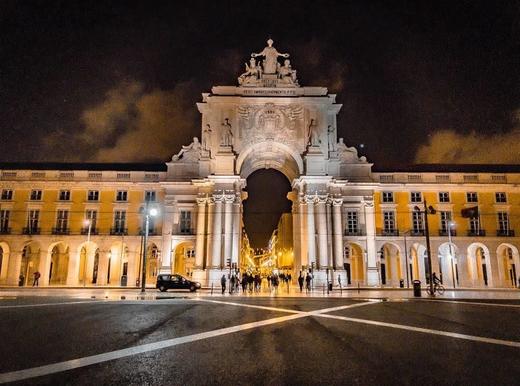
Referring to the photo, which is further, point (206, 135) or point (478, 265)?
point (478, 265)

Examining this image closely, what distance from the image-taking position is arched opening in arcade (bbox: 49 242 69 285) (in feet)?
167

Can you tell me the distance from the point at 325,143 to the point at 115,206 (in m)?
27.7

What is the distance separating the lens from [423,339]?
30.2ft

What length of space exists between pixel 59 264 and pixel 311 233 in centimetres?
3541

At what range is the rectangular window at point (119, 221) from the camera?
153 ft

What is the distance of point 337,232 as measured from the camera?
4422cm

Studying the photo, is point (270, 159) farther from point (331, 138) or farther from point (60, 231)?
point (60, 231)

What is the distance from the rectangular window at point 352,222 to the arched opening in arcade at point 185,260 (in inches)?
814

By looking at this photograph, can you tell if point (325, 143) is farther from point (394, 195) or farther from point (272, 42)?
point (272, 42)

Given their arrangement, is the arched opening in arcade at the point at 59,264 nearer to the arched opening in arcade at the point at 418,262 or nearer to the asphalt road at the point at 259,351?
the asphalt road at the point at 259,351

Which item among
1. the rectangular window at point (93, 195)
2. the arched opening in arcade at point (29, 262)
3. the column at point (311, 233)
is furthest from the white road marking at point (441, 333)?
the arched opening in arcade at point (29, 262)

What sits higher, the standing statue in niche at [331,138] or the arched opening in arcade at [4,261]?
the standing statue in niche at [331,138]

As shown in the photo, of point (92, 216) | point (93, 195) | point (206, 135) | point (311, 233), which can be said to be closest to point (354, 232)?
point (311, 233)

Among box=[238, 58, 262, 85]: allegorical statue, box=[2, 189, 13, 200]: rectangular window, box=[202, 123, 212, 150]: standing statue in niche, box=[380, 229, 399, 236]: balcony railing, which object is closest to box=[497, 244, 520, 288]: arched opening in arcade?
box=[380, 229, 399, 236]: balcony railing
